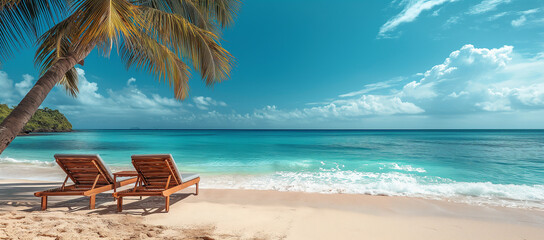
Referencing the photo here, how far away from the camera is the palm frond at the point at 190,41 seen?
416 cm

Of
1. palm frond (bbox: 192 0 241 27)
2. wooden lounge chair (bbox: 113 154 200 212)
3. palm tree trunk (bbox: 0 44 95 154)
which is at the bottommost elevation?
wooden lounge chair (bbox: 113 154 200 212)

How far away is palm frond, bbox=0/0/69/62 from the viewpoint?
3.80 metres

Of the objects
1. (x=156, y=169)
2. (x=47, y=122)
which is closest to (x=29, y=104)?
(x=156, y=169)

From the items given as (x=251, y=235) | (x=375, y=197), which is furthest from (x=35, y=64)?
(x=375, y=197)

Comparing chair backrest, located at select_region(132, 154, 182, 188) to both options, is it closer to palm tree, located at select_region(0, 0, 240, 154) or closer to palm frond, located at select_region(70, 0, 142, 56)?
palm tree, located at select_region(0, 0, 240, 154)

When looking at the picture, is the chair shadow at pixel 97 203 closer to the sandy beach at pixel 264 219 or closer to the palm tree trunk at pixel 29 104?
the sandy beach at pixel 264 219

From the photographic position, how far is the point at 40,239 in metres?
2.50

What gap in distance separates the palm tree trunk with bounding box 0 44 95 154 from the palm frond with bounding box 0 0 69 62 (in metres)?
0.62

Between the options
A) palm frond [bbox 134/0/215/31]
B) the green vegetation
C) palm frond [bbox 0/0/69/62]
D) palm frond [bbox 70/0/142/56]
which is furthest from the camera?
the green vegetation

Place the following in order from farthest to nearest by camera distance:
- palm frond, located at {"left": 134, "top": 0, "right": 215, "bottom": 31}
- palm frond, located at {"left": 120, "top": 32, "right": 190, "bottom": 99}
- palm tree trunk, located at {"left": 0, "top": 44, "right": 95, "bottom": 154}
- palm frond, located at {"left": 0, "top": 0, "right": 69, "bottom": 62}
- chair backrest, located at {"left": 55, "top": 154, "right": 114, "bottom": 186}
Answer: palm frond, located at {"left": 134, "top": 0, "right": 215, "bottom": 31}
palm frond, located at {"left": 120, "top": 32, "right": 190, "bottom": 99}
palm frond, located at {"left": 0, "top": 0, "right": 69, "bottom": 62}
chair backrest, located at {"left": 55, "top": 154, "right": 114, "bottom": 186}
palm tree trunk, located at {"left": 0, "top": 44, "right": 95, "bottom": 154}

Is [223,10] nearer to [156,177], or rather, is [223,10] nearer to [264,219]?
[156,177]

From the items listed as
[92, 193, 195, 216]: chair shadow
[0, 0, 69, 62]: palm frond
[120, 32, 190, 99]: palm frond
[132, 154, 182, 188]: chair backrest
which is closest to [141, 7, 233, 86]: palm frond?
[120, 32, 190, 99]: palm frond

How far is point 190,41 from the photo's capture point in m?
4.39

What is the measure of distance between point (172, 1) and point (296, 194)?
486 cm
